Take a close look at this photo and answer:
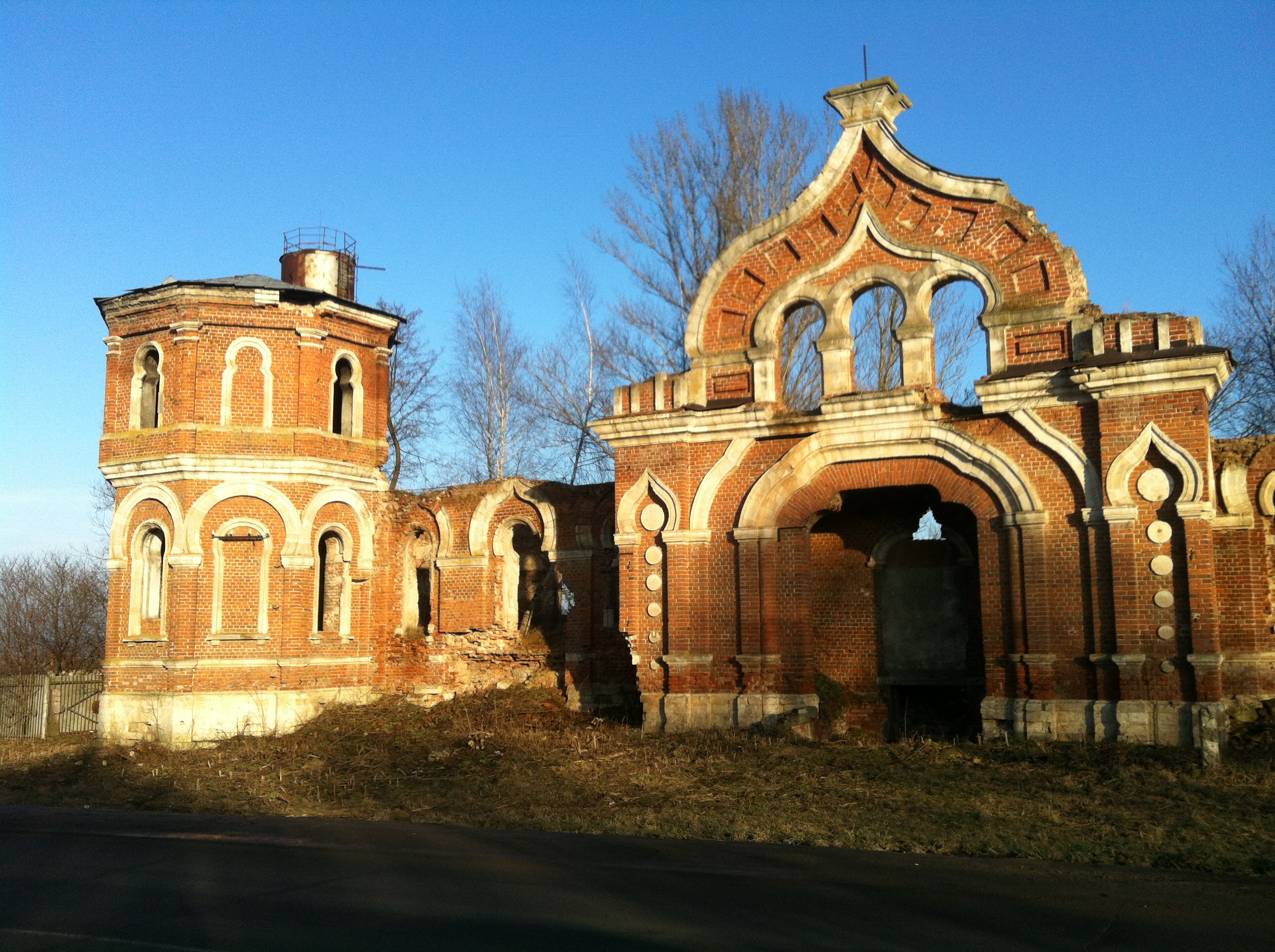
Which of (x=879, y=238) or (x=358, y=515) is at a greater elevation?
(x=879, y=238)

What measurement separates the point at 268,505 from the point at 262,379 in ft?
7.10

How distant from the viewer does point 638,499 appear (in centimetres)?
1714

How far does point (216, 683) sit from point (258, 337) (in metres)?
5.83

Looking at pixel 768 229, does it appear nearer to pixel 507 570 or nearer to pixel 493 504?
pixel 493 504

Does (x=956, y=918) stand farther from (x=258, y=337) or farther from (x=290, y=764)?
(x=258, y=337)

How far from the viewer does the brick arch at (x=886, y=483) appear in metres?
15.2

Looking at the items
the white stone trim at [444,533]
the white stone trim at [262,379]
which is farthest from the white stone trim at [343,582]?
the white stone trim at [262,379]

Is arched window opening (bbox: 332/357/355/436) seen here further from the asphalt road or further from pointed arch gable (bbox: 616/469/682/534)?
the asphalt road

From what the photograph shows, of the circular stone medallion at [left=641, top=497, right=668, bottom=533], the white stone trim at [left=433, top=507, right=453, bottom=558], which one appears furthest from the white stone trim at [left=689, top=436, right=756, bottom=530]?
the white stone trim at [left=433, top=507, right=453, bottom=558]

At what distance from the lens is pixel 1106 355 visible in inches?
Answer: 564

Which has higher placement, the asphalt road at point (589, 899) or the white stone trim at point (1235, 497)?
the white stone trim at point (1235, 497)

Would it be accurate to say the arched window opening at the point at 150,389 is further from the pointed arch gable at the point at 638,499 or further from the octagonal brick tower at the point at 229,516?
the pointed arch gable at the point at 638,499

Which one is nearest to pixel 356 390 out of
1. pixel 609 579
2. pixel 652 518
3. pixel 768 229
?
pixel 609 579

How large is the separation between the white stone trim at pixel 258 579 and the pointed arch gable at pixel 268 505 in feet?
0.80
